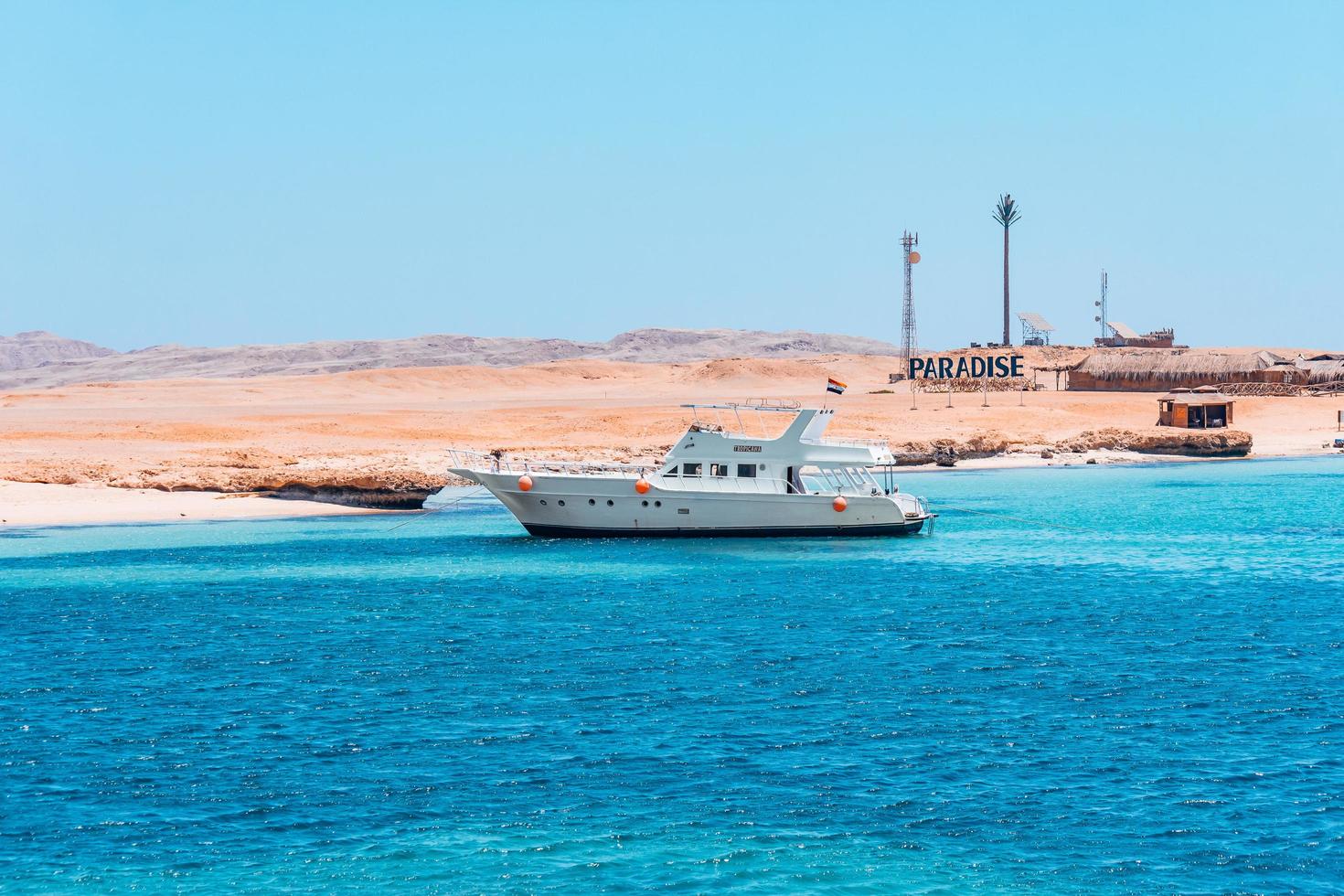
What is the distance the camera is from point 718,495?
47.8 metres

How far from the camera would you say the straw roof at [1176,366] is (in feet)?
396

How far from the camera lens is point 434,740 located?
73.8 feet

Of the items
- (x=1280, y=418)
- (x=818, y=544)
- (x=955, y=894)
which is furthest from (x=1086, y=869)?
(x=1280, y=418)

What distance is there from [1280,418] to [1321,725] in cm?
8909

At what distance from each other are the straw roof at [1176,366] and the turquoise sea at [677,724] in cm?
8239

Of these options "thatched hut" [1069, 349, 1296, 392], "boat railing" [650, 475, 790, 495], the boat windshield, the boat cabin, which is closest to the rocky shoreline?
the boat cabin

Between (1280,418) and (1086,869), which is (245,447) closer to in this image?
(1086,869)

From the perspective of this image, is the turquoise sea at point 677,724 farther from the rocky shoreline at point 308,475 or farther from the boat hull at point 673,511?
the rocky shoreline at point 308,475

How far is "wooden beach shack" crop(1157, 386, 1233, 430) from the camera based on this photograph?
95500 mm

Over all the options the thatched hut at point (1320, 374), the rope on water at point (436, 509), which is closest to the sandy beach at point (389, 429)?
the rope on water at point (436, 509)

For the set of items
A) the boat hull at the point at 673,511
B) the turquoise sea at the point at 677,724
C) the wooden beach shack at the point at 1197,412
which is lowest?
the turquoise sea at the point at 677,724

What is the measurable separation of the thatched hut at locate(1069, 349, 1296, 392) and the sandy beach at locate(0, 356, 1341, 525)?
3.38m

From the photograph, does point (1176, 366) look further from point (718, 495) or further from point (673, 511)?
point (673, 511)

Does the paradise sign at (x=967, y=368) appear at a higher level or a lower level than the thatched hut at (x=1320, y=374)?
higher
